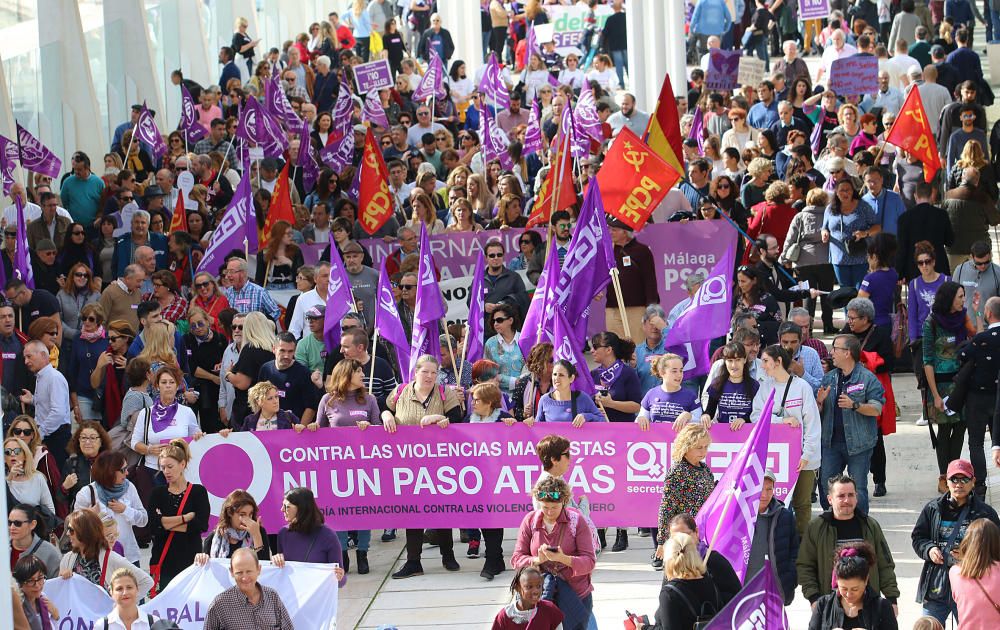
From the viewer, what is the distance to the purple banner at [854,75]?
24438mm

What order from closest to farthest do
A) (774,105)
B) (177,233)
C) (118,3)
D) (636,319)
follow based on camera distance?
(636,319), (177,233), (774,105), (118,3)

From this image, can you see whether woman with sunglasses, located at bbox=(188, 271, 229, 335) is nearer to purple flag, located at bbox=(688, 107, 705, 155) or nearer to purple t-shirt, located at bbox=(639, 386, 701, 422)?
purple t-shirt, located at bbox=(639, 386, 701, 422)

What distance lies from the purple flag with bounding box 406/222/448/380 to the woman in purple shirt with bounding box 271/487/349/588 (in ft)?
10.4

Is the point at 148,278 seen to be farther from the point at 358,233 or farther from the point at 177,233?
the point at 358,233

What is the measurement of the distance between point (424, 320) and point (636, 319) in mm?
3202

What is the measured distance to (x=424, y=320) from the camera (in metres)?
15.1

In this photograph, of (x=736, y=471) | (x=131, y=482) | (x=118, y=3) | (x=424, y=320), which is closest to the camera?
(x=736, y=471)

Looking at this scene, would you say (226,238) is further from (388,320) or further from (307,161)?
(307,161)

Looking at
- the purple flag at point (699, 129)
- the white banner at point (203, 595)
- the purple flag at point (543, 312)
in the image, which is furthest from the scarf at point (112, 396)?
the purple flag at point (699, 129)

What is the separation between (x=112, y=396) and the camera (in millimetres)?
15625

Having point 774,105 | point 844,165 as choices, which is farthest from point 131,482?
point 774,105

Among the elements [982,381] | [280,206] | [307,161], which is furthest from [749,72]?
[982,381]

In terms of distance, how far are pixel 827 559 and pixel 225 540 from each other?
3647mm

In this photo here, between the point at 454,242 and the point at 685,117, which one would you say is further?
the point at 685,117
